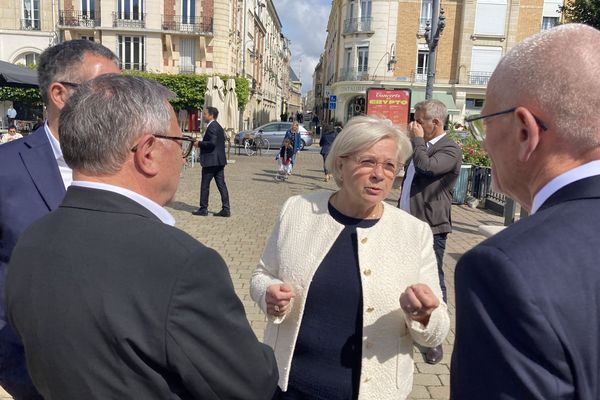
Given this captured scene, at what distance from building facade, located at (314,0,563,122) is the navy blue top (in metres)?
35.6

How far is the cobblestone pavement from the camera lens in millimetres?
3929

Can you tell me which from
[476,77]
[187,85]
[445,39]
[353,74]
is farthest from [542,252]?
[445,39]

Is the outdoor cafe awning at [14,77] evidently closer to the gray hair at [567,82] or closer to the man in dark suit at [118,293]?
the man in dark suit at [118,293]

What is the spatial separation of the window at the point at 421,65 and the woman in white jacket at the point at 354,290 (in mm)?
37488

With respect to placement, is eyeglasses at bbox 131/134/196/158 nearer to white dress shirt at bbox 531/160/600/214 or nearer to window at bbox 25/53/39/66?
white dress shirt at bbox 531/160/600/214

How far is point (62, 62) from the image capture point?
2287mm

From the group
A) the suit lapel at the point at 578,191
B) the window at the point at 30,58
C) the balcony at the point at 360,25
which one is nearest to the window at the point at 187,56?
the window at the point at 30,58

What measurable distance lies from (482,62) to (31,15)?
34.2m

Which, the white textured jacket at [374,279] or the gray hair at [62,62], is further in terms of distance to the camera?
the gray hair at [62,62]

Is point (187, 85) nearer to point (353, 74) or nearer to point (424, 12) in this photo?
point (353, 74)

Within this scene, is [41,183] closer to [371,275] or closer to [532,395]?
[371,275]

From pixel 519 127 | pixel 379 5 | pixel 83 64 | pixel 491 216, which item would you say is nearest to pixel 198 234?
pixel 83 64

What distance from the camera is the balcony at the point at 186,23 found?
3525cm

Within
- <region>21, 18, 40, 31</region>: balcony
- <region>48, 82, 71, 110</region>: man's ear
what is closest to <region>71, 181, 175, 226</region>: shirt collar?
<region>48, 82, 71, 110</region>: man's ear
